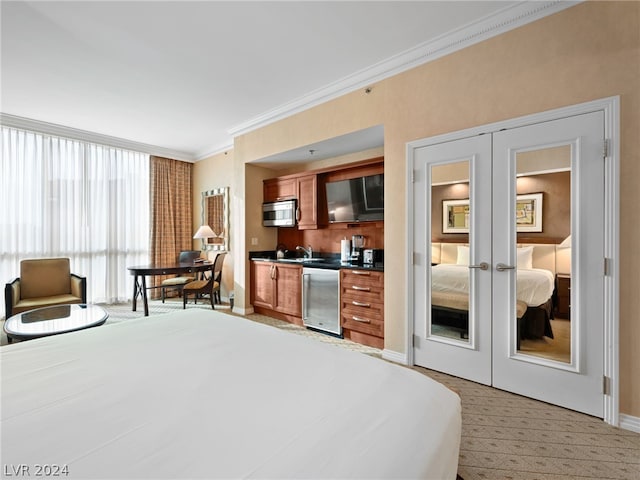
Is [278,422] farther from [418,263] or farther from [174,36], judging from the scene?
[174,36]

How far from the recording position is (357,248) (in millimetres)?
4258

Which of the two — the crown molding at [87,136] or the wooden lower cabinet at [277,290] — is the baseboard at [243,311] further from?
the crown molding at [87,136]

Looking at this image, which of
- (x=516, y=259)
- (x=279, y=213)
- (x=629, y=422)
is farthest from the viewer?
(x=279, y=213)

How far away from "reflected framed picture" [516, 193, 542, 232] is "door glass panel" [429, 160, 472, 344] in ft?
1.25

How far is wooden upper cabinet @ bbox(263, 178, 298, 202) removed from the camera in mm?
4746

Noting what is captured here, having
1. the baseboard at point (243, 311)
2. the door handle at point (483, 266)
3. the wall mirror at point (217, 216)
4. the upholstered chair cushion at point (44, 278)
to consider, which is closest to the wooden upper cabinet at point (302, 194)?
the wall mirror at point (217, 216)

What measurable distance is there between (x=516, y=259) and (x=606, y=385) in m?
0.97

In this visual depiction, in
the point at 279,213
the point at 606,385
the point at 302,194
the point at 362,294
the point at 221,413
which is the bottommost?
the point at 606,385

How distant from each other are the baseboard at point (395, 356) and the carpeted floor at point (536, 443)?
0.66 meters

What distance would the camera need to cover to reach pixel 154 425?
87 cm

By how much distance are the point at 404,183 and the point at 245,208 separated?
8.99 feet

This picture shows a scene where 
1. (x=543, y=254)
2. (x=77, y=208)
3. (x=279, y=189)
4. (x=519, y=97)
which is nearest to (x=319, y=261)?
(x=279, y=189)

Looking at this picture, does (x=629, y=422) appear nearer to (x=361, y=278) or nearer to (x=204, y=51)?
(x=361, y=278)

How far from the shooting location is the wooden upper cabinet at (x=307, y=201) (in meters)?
4.46
